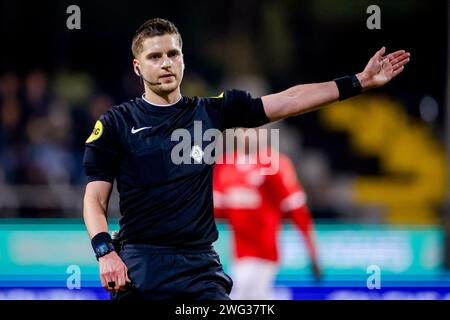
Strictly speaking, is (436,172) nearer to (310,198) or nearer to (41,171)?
(310,198)

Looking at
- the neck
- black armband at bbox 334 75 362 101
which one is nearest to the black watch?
the neck

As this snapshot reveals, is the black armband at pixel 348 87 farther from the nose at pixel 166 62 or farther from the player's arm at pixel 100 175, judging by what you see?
the player's arm at pixel 100 175

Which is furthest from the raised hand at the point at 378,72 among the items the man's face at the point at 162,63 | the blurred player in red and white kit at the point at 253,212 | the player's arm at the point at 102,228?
the blurred player in red and white kit at the point at 253,212

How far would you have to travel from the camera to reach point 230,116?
4.80 meters

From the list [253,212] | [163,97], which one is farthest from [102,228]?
[253,212]

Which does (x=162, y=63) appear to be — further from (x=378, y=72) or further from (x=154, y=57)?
(x=378, y=72)

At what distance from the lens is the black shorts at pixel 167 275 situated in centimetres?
455

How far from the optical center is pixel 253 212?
867 centimetres

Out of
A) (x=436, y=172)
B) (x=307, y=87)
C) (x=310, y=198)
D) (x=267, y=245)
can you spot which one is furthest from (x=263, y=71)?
(x=307, y=87)

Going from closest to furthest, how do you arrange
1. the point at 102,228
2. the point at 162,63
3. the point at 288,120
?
the point at 102,228, the point at 162,63, the point at 288,120

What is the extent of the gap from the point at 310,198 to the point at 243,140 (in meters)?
4.83

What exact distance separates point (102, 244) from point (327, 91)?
1338mm

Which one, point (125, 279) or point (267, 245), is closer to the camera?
point (125, 279)
